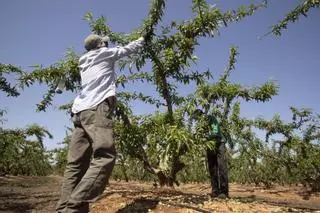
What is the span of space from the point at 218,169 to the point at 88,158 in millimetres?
4243

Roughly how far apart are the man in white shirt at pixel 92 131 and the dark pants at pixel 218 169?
12.9ft

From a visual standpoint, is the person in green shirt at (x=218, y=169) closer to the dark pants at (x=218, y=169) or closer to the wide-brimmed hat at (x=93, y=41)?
the dark pants at (x=218, y=169)

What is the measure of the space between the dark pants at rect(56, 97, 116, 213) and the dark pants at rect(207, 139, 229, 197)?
410 centimetres

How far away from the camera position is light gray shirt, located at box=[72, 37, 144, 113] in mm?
4008

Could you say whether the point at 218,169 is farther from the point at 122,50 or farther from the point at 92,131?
the point at 92,131

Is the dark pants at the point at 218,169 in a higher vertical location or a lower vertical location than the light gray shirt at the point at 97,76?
lower

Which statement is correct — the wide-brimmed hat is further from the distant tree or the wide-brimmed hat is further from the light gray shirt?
the distant tree

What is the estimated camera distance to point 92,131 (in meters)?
3.77

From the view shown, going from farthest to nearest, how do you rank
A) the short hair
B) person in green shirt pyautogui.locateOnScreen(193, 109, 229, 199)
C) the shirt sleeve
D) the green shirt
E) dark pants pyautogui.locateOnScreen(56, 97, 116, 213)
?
person in green shirt pyautogui.locateOnScreen(193, 109, 229, 199), the green shirt, the short hair, the shirt sleeve, dark pants pyautogui.locateOnScreen(56, 97, 116, 213)

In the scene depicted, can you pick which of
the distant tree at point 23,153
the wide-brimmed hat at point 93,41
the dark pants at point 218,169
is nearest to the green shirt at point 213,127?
the dark pants at point 218,169

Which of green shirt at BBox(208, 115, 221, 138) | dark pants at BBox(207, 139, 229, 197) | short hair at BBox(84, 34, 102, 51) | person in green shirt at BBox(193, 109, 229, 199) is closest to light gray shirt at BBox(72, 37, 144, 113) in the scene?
short hair at BBox(84, 34, 102, 51)

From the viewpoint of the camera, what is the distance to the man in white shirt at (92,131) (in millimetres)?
3555

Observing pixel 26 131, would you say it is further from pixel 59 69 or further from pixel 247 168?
pixel 59 69

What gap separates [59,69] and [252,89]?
5.84m
